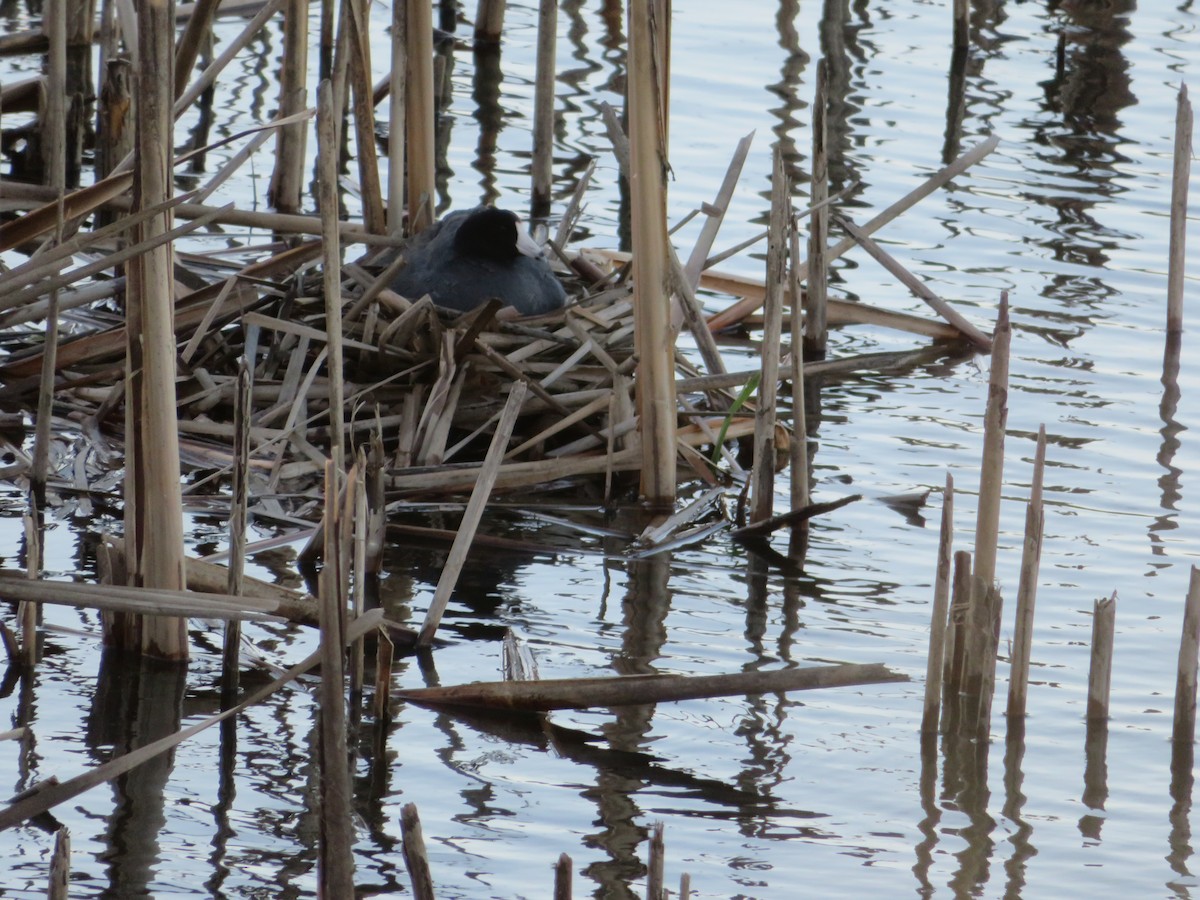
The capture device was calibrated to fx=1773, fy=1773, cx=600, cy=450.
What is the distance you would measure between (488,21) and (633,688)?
23.2 ft

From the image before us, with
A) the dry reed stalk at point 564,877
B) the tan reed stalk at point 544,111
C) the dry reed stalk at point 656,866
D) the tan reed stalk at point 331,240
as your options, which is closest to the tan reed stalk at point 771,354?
the tan reed stalk at point 331,240

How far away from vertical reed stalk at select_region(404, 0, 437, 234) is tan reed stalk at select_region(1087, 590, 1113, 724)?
285cm

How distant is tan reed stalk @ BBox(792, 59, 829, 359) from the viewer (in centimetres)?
491

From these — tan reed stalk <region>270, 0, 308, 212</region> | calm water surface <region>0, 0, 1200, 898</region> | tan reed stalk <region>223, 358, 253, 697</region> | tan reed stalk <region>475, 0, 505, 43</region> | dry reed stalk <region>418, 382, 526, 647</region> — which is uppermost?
tan reed stalk <region>475, 0, 505, 43</region>

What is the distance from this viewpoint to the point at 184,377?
4777mm

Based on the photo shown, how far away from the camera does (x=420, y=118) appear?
→ 18.0 ft

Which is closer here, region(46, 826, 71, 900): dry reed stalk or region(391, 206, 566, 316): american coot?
region(46, 826, 71, 900): dry reed stalk

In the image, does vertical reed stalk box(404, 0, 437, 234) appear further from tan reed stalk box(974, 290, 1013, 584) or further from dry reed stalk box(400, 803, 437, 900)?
dry reed stalk box(400, 803, 437, 900)

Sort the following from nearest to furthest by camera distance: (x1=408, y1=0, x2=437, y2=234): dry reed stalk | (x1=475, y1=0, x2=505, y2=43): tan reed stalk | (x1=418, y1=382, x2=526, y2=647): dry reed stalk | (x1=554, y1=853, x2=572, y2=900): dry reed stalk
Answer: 1. (x1=554, y1=853, x2=572, y2=900): dry reed stalk
2. (x1=418, y1=382, x2=526, y2=647): dry reed stalk
3. (x1=408, y1=0, x2=437, y2=234): dry reed stalk
4. (x1=475, y1=0, x2=505, y2=43): tan reed stalk

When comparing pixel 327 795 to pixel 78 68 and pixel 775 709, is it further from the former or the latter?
pixel 78 68

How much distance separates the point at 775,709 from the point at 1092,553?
4.18 ft

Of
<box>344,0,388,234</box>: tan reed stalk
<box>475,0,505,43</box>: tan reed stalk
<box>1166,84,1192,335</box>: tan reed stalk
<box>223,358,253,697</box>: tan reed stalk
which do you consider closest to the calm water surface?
<box>1166,84,1192,335</box>: tan reed stalk

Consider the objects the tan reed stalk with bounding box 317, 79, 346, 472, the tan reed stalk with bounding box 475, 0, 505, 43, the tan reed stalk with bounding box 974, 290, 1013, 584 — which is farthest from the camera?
the tan reed stalk with bounding box 475, 0, 505, 43

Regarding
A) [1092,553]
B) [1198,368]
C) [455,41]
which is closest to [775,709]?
[1092,553]
